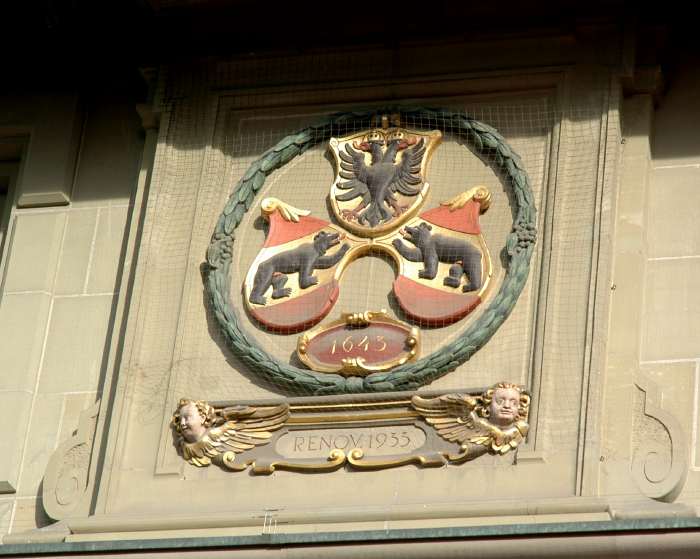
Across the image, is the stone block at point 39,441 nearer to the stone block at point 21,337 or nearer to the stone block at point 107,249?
the stone block at point 21,337

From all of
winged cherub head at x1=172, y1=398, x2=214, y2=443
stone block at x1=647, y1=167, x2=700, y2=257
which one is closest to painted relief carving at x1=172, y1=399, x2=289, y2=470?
winged cherub head at x1=172, y1=398, x2=214, y2=443

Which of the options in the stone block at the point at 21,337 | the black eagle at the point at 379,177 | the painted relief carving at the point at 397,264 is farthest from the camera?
the stone block at the point at 21,337

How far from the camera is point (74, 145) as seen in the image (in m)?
14.0

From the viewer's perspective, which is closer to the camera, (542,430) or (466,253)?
(542,430)

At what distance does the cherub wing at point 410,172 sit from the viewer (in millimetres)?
13172

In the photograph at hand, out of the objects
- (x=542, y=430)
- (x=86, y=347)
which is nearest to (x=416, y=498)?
(x=542, y=430)

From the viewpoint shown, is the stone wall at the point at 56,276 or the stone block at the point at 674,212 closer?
the stone block at the point at 674,212

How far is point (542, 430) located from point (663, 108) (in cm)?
235

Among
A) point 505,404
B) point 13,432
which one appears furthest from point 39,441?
point 505,404

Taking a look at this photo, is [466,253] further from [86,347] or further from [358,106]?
[86,347]

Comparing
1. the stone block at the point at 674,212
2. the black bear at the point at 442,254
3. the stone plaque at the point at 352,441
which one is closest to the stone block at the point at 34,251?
the stone plaque at the point at 352,441

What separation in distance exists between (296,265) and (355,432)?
3.93 ft

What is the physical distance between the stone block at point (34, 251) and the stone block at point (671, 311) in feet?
11.9

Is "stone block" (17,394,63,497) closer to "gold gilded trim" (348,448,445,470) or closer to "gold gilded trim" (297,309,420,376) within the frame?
"gold gilded trim" (297,309,420,376)
